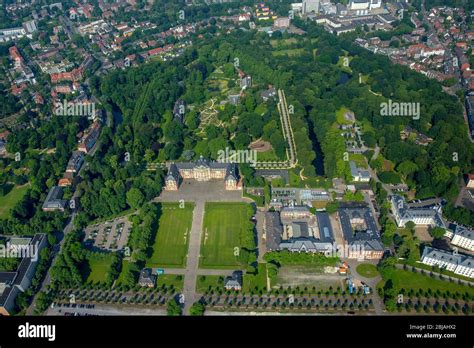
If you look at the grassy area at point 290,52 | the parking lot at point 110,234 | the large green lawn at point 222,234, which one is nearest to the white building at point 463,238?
the large green lawn at point 222,234

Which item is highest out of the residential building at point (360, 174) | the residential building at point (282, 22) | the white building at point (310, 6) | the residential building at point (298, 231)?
the white building at point (310, 6)

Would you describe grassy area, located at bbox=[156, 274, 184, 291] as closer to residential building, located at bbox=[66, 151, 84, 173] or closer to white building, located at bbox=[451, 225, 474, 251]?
residential building, located at bbox=[66, 151, 84, 173]

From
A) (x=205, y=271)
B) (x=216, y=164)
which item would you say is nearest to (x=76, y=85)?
(x=216, y=164)

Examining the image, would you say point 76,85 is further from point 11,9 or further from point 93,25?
point 11,9

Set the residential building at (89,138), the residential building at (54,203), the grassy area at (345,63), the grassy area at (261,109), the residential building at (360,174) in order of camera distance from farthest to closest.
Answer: the grassy area at (345,63) → the grassy area at (261,109) → the residential building at (89,138) → the residential building at (360,174) → the residential building at (54,203)

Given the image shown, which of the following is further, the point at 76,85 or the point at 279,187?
the point at 76,85

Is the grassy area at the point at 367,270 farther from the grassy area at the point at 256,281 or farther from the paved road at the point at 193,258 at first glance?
the paved road at the point at 193,258
